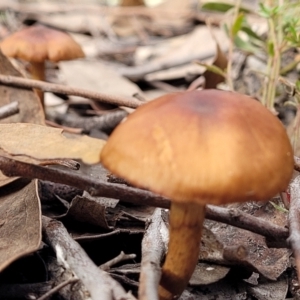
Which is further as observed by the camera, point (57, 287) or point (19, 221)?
point (19, 221)

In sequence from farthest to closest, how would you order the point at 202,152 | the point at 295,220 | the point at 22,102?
the point at 22,102 → the point at 295,220 → the point at 202,152

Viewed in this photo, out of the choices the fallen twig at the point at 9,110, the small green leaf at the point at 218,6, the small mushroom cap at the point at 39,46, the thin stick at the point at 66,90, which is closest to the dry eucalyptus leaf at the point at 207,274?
the thin stick at the point at 66,90

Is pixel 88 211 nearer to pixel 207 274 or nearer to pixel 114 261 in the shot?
pixel 114 261

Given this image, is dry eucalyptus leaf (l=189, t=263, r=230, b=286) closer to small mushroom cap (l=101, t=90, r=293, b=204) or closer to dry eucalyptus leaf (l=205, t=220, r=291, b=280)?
dry eucalyptus leaf (l=205, t=220, r=291, b=280)

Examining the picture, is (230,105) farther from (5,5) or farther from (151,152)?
(5,5)

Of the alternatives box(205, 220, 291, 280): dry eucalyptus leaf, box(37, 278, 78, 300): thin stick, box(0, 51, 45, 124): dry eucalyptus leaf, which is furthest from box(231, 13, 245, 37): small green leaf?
box(37, 278, 78, 300): thin stick

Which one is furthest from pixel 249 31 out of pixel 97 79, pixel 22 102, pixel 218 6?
pixel 22 102

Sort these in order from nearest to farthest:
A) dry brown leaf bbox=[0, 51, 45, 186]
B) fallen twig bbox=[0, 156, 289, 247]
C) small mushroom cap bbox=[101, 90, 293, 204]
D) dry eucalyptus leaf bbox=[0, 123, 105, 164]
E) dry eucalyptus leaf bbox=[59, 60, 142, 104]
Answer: small mushroom cap bbox=[101, 90, 293, 204] → dry eucalyptus leaf bbox=[0, 123, 105, 164] → fallen twig bbox=[0, 156, 289, 247] → dry brown leaf bbox=[0, 51, 45, 186] → dry eucalyptus leaf bbox=[59, 60, 142, 104]
